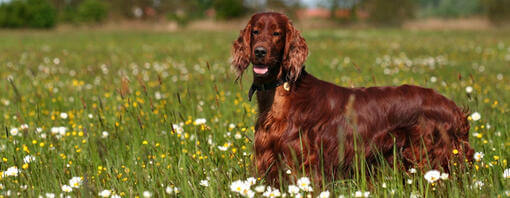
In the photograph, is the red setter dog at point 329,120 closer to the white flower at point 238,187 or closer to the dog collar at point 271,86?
the dog collar at point 271,86

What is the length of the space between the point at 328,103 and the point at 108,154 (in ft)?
6.65

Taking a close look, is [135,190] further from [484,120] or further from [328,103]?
[484,120]

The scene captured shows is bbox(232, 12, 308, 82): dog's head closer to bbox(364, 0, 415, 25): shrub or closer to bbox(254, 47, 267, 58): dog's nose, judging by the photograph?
bbox(254, 47, 267, 58): dog's nose

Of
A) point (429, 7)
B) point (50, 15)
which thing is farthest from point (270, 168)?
point (429, 7)

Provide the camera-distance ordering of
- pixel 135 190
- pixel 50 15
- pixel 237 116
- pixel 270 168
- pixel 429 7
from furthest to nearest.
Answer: pixel 429 7 < pixel 50 15 < pixel 237 116 < pixel 270 168 < pixel 135 190

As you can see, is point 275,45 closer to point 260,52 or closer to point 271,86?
point 260,52

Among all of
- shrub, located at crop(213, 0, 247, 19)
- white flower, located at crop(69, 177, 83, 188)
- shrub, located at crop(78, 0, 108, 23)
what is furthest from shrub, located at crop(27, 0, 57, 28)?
white flower, located at crop(69, 177, 83, 188)

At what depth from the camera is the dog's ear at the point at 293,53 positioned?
3.24 metres

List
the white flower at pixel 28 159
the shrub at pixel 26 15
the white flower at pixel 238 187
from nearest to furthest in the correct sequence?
1. the white flower at pixel 238 187
2. the white flower at pixel 28 159
3. the shrub at pixel 26 15

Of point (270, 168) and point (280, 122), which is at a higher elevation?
point (280, 122)

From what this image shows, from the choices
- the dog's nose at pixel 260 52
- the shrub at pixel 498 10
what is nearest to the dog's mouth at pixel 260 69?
the dog's nose at pixel 260 52

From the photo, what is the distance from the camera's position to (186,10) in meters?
74.4

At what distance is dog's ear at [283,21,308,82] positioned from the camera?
128 inches

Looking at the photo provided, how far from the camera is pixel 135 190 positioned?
3.12 meters
